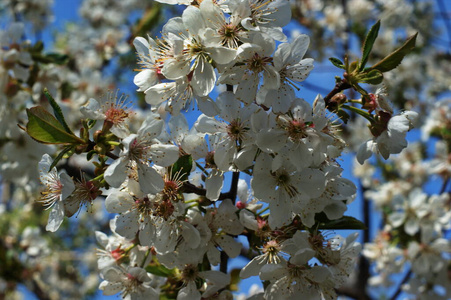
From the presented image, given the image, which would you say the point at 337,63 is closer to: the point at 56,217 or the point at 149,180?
the point at 149,180

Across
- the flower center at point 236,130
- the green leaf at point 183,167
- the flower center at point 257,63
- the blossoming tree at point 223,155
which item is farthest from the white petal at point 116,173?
the flower center at point 257,63

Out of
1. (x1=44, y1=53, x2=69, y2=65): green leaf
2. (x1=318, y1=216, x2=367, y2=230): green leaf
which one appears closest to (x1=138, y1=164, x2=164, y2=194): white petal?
(x1=318, y1=216, x2=367, y2=230): green leaf

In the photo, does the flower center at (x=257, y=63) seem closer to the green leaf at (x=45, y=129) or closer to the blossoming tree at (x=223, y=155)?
the blossoming tree at (x=223, y=155)

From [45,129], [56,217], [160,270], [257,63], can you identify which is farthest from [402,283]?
[45,129]

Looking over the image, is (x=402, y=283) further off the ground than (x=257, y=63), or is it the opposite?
(x=257, y=63)

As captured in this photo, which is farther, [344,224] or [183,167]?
[344,224]

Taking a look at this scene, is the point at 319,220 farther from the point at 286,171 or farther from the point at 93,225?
the point at 93,225
